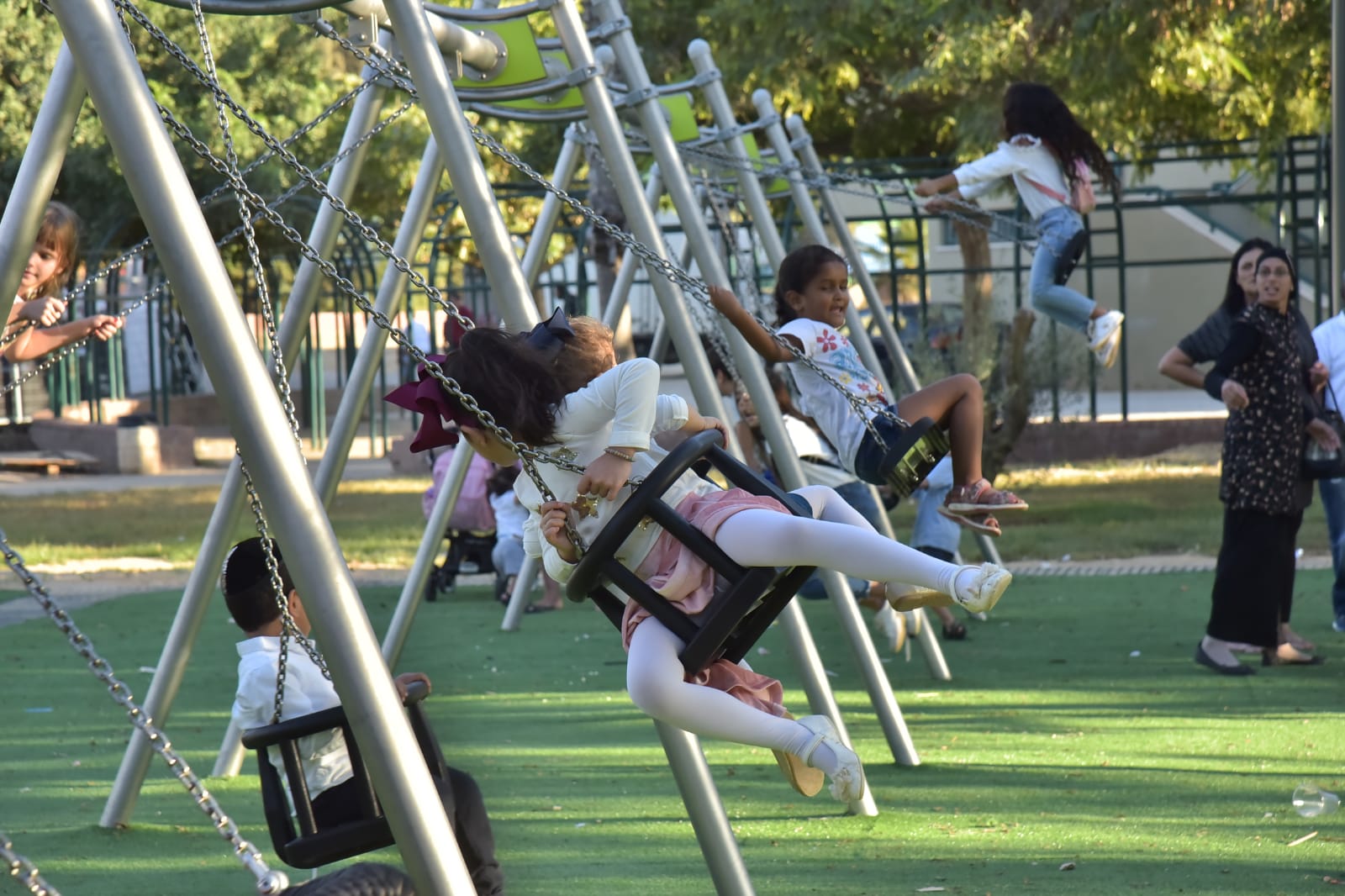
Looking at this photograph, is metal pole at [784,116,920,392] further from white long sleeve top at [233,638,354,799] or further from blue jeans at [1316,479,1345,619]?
white long sleeve top at [233,638,354,799]

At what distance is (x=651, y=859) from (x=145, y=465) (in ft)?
56.0

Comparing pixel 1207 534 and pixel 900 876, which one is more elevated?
pixel 900 876

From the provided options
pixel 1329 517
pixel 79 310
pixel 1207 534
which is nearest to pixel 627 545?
pixel 1329 517

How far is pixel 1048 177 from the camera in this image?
7105mm

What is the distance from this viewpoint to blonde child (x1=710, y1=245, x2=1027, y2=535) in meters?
4.77

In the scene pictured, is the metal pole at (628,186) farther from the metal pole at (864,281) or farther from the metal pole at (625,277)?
the metal pole at (864,281)

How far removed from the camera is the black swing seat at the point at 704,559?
3109mm

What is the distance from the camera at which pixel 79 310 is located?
22.6m

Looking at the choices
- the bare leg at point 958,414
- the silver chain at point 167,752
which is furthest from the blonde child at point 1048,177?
the silver chain at point 167,752

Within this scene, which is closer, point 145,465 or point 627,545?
point 627,545

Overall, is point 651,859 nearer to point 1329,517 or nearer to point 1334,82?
point 1329,517

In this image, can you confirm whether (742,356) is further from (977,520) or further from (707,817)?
(707,817)

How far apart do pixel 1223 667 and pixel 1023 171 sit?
2.49m

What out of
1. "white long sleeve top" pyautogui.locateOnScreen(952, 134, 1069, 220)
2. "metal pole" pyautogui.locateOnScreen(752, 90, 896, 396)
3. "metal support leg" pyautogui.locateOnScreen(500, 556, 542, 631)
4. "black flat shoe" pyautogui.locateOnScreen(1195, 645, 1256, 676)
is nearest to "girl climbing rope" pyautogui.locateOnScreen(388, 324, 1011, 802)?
"white long sleeve top" pyautogui.locateOnScreen(952, 134, 1069, 220)
